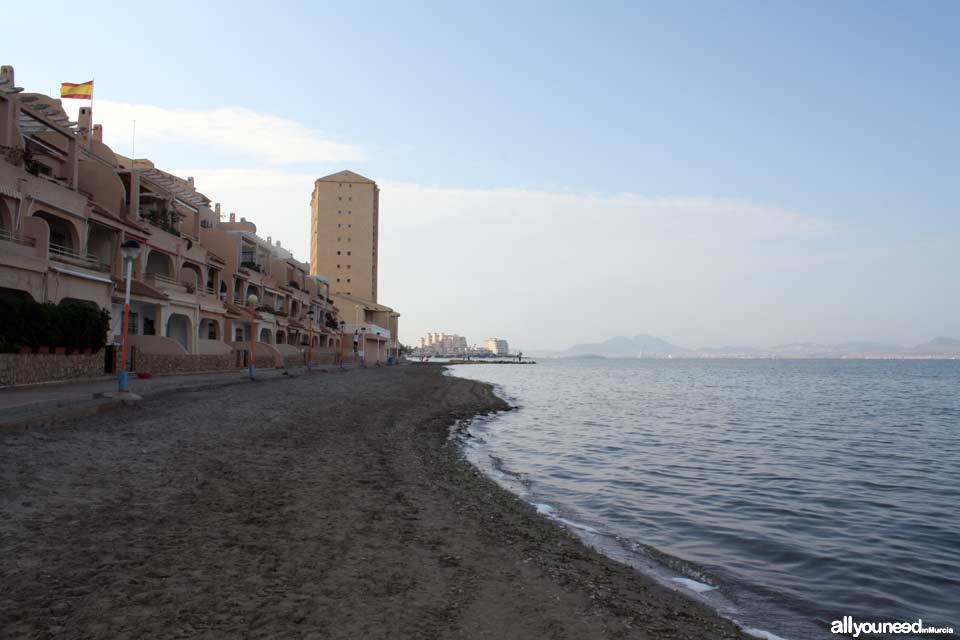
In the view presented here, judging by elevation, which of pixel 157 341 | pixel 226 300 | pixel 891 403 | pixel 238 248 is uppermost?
pixel 238 248

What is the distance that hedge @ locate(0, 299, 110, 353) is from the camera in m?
20.7

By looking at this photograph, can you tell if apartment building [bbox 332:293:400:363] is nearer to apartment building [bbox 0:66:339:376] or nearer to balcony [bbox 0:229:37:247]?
apartment building [bbox 0:66:339:376]

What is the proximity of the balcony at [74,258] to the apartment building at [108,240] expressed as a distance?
0.06m

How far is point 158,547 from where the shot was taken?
20.2 ft

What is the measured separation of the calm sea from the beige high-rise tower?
100698mm

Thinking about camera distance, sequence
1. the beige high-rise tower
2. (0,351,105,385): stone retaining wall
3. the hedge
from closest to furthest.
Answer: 1. (0,351,105,385): stone retaining wall
2. the hedge
3. the beige high-rise tower

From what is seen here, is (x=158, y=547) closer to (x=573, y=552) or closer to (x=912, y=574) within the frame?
(x=573, y=552)

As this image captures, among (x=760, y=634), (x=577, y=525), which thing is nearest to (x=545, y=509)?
(x=577, y=525)

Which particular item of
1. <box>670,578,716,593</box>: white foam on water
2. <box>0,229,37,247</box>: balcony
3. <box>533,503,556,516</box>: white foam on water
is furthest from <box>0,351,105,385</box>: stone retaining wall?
<box>670,578,716,593</box>: white foam on water

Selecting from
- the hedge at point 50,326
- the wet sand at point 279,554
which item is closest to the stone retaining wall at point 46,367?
the hedge at point 50,326

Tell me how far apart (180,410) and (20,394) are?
192 inches

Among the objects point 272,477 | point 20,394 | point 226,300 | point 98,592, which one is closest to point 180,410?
point 20,394

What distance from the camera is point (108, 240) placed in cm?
3244

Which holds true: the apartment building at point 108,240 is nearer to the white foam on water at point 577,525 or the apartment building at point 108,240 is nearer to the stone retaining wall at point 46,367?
the stone retaining wall at point 46,367
